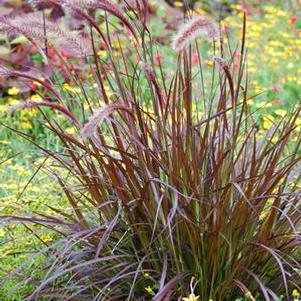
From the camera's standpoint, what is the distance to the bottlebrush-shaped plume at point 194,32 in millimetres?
2801

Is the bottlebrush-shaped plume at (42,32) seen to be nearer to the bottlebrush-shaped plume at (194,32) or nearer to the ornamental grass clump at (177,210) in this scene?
the ornamental grass clump at (177,210)

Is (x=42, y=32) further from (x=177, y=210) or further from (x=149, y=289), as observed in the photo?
(x=149, y=289)

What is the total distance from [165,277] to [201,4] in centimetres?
743

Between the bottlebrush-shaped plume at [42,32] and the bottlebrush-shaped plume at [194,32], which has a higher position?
the bottlebrush-shaped plume at [194,32]

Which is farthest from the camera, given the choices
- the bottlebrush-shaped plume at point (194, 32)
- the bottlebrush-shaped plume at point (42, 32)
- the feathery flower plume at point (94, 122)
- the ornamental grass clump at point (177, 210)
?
the ornamental grass clump at point (177, 210)

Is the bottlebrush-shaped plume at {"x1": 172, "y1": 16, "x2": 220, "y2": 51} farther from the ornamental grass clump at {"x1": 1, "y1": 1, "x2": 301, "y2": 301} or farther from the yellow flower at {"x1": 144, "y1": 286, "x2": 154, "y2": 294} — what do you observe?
the yellow flower at {"x1": 144, "y1": 286, "x2": 154, "y2": 294}

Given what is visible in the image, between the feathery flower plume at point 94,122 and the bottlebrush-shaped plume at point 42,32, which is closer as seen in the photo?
the feathery flower plume at point 94,122

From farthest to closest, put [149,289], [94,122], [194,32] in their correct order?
[149,289] → [194,32] → [94,122]

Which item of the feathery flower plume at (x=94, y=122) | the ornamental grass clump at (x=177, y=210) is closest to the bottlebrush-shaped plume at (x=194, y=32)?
the ornamental grass clump at (x=177, y=210)

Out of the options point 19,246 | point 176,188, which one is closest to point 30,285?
point 19,246

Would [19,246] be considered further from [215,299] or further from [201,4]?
[201,4]

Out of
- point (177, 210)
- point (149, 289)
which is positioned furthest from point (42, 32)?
point (149, 289)

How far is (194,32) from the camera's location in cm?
284

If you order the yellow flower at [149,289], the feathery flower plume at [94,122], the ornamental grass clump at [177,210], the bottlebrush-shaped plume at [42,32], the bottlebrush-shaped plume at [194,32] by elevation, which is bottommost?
the yellow flower at [149,289]
